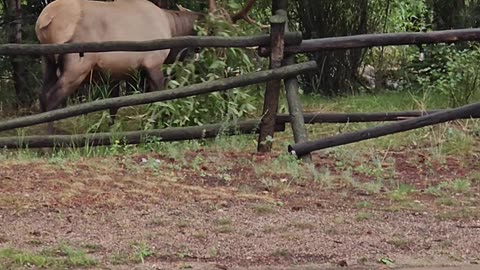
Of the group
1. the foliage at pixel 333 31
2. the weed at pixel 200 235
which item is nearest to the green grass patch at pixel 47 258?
the weed at pixel 200 235

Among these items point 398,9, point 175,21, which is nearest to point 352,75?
point 398,9

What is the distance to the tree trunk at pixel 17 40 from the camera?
12227 millimetres

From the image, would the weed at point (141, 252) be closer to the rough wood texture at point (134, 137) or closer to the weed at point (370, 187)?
the weed at point (370, 187)

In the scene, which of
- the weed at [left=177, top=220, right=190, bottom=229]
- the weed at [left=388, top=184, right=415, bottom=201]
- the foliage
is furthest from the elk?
the weed at [left=177, top=220, right=190, bottom=229]

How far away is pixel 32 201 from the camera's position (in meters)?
5.69

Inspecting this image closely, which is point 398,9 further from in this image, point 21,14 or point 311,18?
point 21,14

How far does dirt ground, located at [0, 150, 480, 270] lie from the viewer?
4.60 meters

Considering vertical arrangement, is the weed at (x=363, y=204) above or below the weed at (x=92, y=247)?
below

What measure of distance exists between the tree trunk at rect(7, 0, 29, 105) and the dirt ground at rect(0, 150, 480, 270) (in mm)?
5478

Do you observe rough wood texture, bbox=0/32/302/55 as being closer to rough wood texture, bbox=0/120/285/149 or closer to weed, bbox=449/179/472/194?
rough wood texture, bbox=0/120/285/149

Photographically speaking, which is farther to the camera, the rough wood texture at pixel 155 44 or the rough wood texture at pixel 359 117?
the rough wood texture at pixel 359 117

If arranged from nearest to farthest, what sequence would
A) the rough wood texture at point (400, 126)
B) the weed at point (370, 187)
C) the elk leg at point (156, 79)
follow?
the weed at point (370, 187), the rough wood texture at point (400, 126), the elk leg at point (156, 79)

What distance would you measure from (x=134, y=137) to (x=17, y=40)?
480 centimetres

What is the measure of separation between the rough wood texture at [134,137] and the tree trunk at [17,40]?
463cm
